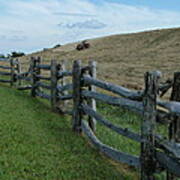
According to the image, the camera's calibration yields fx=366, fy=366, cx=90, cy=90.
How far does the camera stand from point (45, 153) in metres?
5.89

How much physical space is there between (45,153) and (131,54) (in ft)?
94.6

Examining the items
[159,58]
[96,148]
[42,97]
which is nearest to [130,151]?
[96,148]

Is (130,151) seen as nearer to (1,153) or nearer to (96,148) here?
(96,148)

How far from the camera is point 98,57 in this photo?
116ft

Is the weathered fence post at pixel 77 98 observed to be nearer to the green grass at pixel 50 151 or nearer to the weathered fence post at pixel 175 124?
the green grass at pixel 50 151

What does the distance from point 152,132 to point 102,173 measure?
3.65 feet

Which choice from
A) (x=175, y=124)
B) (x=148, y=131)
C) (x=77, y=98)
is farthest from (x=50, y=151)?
(x=175, y=124)

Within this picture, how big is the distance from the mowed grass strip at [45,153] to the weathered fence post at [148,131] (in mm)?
669

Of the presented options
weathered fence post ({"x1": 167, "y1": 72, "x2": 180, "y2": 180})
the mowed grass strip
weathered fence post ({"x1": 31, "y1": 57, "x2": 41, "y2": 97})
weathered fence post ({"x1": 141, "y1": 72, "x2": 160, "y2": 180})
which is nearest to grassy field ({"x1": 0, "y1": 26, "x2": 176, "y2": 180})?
the mowed grass strip

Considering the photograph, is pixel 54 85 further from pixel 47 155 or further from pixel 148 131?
pixel 148 131

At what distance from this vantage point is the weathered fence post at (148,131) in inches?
184

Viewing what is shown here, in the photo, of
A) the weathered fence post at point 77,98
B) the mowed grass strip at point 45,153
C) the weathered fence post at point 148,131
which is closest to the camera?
the weathered fence post at point 148,131

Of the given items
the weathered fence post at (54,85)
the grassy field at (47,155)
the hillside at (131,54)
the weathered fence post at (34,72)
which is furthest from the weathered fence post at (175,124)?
the hillside at (131,54)

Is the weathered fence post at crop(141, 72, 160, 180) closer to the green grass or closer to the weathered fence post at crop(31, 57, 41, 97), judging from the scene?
the green grass
